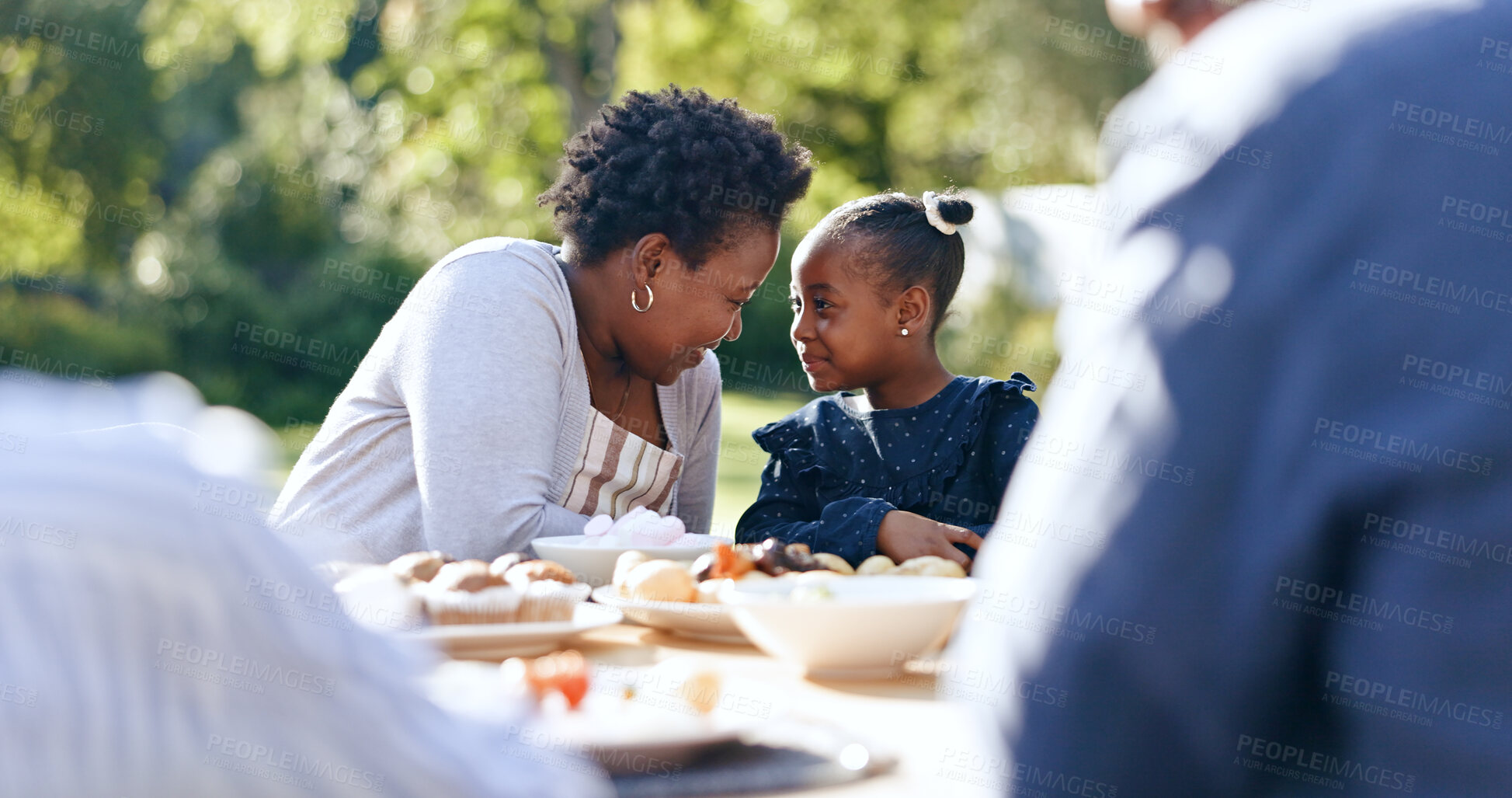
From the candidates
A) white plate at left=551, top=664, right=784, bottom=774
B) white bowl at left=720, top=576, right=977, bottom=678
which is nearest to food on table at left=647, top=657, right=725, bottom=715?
white plate at left=551, top=664, right=784, bottom=774

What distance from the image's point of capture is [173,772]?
19.5 inches

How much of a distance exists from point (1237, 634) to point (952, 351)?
1357 cm

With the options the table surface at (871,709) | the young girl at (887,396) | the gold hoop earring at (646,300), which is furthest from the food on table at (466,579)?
the gold hoop earring at (646,300)

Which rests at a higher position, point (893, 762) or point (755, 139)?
point (755, 139)

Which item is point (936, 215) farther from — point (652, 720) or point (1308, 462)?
point (1308, 462)

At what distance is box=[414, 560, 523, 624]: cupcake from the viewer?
1.41 meters

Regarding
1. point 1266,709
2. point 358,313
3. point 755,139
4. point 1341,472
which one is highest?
point 358,313

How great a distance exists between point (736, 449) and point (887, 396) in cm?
955

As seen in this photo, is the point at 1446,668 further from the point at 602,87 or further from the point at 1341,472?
the point at 602,87

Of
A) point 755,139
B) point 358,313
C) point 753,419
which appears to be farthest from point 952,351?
point 755,139

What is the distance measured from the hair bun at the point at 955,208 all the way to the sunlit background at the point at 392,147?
8.04m

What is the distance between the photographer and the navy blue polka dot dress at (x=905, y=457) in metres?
2.81

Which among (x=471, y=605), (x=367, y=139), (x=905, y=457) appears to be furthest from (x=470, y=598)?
(x=367, y=139)

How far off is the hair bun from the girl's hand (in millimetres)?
1239
